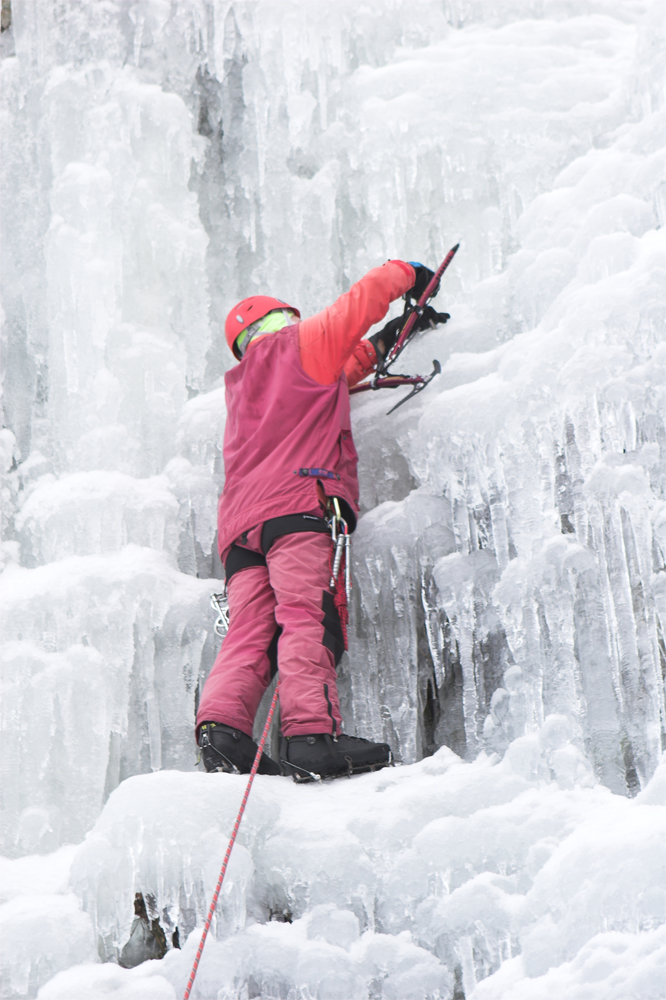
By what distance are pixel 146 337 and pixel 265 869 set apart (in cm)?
256

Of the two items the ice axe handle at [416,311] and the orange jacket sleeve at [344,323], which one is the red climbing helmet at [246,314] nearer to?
the orange jacket sleeve at [344,323]

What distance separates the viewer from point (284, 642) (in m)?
3.00

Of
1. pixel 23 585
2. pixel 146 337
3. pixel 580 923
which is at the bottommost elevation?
pixel 580 923

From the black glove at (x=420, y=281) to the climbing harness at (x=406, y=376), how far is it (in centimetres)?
2

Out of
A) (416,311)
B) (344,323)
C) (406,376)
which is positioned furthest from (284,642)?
(416,311)

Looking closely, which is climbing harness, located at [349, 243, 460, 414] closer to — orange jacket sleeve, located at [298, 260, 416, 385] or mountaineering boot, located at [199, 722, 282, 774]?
orange jacket sleeve, located at [298, 260, 416, 385]

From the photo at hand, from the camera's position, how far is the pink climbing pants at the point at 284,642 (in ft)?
9.51

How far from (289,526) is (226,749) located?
72 centimetres

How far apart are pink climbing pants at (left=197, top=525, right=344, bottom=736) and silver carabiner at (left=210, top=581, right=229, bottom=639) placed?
118 mm

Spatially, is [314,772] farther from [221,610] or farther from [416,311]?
[416,311]

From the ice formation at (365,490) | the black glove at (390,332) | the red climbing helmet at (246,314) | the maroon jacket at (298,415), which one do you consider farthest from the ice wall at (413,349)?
the red climbing helmet at (246,314)

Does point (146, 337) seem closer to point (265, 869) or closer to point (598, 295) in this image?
point (598, 295)

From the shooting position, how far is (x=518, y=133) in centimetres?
434

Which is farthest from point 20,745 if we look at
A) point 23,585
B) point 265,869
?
point 265,869
